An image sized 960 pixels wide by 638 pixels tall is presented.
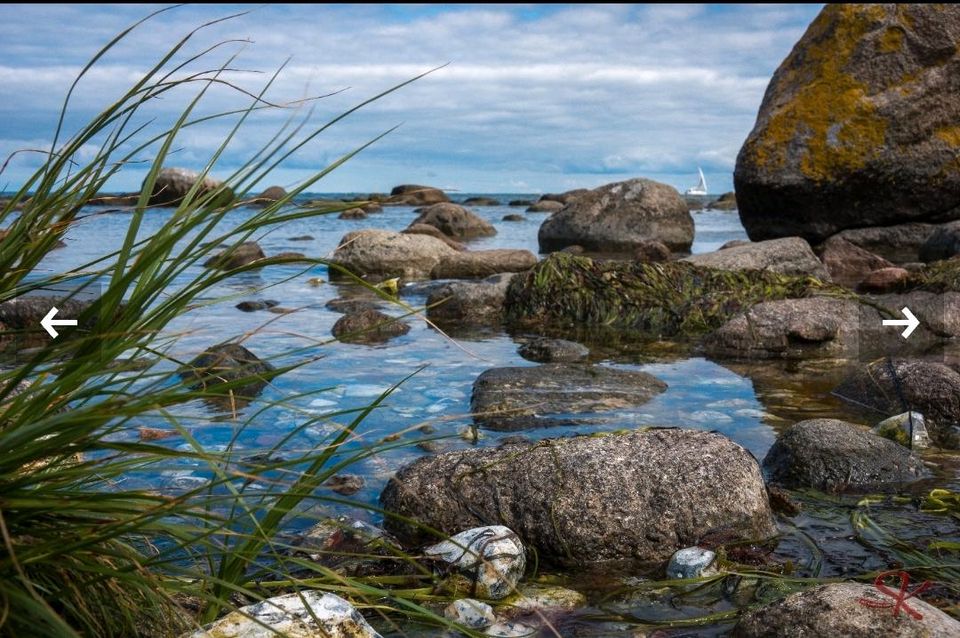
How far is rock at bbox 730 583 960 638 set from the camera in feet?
9.37

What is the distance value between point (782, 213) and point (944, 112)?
107 inches

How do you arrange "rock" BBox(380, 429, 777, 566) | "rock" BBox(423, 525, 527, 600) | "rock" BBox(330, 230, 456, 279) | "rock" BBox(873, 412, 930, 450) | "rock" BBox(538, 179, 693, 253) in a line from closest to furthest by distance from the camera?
1. "rock" BBox(423, 525, 527, 600)
2. "rock" BBox(380, 429, 777, 566)
3. "rock" BBox(873, 412, 930, 450)
4. "rock" BBox(330, 230, 456, 279)
5. "rock" BBox(538, 179, 693, 253)

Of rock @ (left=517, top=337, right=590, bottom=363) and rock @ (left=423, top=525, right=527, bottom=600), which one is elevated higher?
rock @ (left=423, top=525, right=527, bottom=600)

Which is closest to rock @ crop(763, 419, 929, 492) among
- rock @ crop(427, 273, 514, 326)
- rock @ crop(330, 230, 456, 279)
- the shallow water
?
the shallow water

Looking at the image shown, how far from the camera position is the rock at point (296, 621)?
103 inches

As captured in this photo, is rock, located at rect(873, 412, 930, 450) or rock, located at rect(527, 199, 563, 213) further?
rock, located at rect(527, 199, 563, 213)

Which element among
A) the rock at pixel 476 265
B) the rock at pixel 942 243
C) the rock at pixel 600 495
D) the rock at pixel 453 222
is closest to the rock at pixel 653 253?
the rock at pixel 476 265

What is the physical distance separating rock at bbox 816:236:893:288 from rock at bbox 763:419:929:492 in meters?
8.04

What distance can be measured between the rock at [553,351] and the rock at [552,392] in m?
1.09

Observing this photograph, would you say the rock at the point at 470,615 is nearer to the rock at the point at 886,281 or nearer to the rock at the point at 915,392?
the rock at the point at 915,392

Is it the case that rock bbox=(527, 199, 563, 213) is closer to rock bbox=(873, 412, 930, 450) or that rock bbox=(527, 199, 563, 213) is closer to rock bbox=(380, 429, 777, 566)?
rock bbox=(873, 412, 930, 450)

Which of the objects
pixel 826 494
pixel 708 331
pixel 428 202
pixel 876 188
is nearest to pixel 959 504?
pixel 826 494

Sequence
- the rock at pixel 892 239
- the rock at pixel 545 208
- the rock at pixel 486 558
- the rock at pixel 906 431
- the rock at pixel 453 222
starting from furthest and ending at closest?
the rock at pixel 545 208 → the rock at pixel 453 222 → the rock at pixel 892 239 → the rock at pixel 906 431 → the rock at pixel 486 558

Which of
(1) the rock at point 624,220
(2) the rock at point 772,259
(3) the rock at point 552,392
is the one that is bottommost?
(1) the rock at point 624,220
